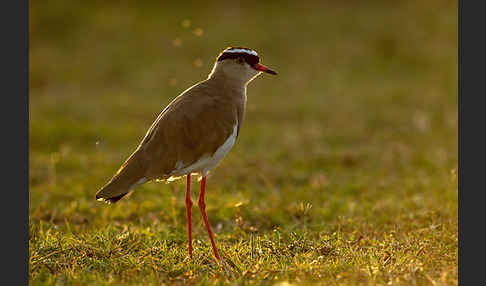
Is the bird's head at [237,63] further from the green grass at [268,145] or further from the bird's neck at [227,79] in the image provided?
the green grass at [268,145]

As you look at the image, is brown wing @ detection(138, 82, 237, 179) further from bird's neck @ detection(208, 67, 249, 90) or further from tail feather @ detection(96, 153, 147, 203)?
bird's neck @ detection(208, 67, 249, 90)

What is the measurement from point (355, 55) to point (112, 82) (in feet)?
18.9

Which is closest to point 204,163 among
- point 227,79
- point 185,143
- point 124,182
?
point 185,143

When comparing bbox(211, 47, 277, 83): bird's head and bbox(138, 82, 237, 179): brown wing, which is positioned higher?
bbox(211, 47, 277, 83): bird's head

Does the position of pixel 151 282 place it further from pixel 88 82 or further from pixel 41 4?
pixel 41 4

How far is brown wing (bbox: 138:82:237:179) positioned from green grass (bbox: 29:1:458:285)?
0.63 meters

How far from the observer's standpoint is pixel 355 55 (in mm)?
13727

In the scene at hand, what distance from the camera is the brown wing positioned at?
4102 mm

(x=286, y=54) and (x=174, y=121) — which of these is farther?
(x=286, y=54)

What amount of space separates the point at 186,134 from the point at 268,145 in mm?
4467

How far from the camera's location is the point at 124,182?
13.2ft

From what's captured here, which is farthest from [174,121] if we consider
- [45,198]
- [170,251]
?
[45,198]

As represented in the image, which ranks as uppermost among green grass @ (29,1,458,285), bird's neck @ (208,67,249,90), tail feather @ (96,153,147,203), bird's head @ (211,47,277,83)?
bird's head @ (211,47,277,83)

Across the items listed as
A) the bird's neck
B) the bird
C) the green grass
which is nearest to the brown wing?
the bird
